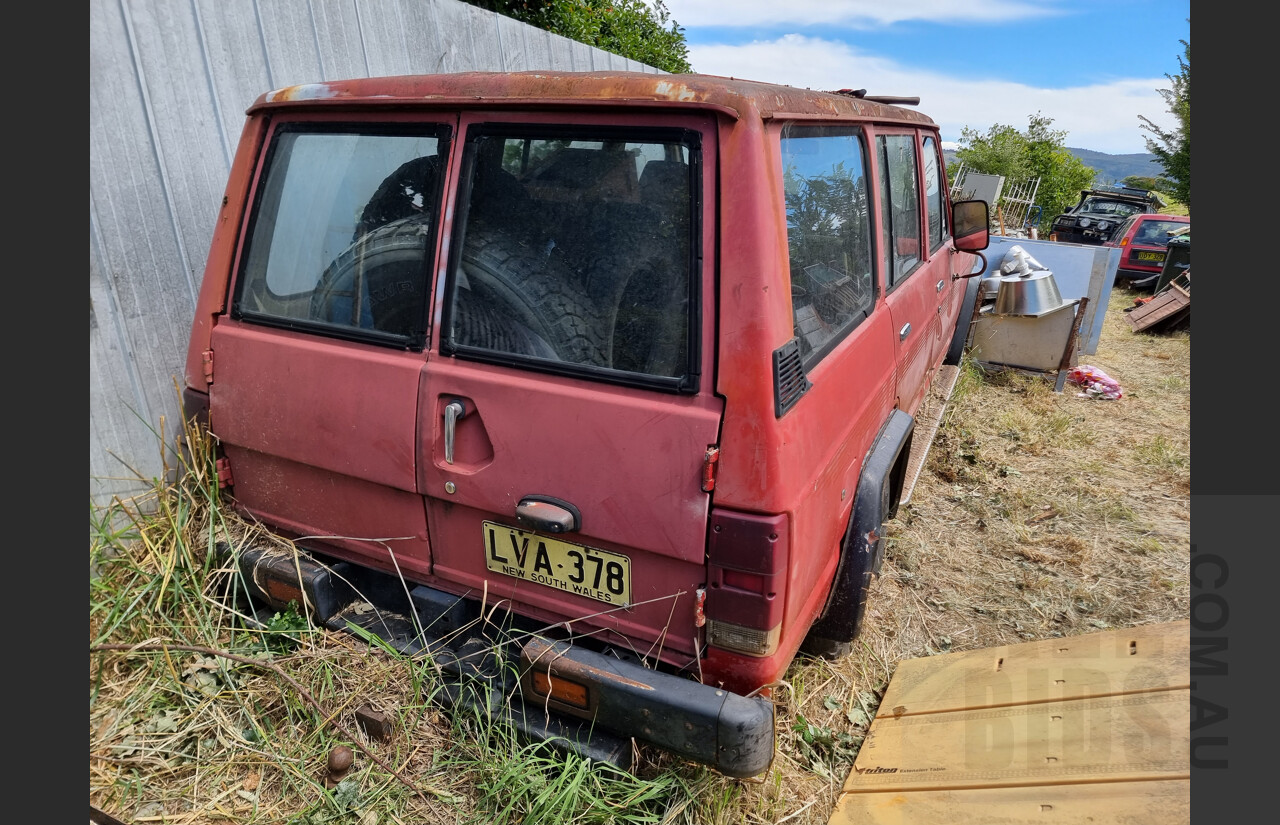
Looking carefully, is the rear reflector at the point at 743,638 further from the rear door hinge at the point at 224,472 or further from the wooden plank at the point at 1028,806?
the rear door hinge at the point at 224,472

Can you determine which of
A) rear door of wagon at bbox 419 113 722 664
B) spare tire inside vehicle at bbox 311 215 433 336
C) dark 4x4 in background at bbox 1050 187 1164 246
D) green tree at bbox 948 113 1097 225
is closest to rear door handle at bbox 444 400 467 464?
rear door of wagon at bbox 419 113 722 664

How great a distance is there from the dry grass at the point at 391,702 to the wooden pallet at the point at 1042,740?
0.60ft

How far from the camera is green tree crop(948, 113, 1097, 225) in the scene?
20.6m

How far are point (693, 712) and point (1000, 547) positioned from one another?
106 inches

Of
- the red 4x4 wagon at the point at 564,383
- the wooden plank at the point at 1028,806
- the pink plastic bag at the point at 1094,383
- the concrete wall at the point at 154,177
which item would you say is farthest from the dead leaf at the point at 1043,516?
the concrete wall at the point at 154,177

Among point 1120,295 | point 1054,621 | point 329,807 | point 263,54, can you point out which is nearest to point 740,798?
point 329,807

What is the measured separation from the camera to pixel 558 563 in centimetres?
213

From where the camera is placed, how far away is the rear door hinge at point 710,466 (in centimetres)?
185

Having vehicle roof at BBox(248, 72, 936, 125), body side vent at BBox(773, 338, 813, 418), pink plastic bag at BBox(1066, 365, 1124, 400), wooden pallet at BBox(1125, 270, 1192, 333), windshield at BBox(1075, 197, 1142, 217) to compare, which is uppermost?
vehicle roof at BBox(248, 72, 936, 125)

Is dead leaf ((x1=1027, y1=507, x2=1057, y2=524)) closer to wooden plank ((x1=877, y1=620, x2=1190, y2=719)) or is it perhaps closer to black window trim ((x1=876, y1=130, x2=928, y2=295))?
black window trim ((x1=876, y1=130, x2=928, y2=295))

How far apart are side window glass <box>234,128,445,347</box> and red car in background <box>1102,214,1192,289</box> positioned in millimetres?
13032

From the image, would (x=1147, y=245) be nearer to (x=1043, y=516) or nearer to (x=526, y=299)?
(x=1043, y=516)

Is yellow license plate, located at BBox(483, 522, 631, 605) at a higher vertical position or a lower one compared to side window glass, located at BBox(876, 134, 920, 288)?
lower

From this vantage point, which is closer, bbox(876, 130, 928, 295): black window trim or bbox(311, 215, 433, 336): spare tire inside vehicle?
bbox(311, 215, 433, 336): spare tire inside vehicle
